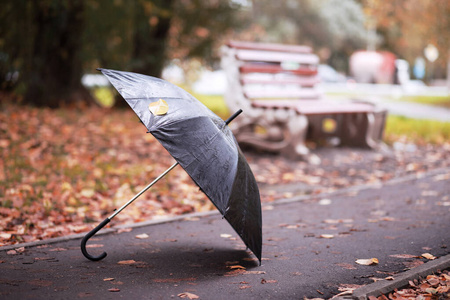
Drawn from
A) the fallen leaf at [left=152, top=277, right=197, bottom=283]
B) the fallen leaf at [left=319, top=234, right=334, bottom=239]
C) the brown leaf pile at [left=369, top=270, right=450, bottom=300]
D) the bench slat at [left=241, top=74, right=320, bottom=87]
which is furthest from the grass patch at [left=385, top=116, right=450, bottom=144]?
the fallen leaf at [left=152, top=277, right=197, bottom=283]

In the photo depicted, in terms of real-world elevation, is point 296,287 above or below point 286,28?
below

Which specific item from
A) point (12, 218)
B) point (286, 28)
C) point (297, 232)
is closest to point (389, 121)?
point (297, 232)

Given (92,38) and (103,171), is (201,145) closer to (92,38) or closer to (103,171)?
(103,171)

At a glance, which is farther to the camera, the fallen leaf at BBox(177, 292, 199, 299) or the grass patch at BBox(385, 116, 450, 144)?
the grass patch at BBox(385, 116, 450, 144)

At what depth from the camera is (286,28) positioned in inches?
1302

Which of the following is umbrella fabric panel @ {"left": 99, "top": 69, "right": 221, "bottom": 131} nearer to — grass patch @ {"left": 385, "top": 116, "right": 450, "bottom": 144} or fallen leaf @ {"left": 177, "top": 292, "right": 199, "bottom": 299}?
fallen leaf @ {"left": 177, "top": 292, "right": 199, "bottom": 299}

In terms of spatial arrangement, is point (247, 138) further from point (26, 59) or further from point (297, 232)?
point (26, 59)

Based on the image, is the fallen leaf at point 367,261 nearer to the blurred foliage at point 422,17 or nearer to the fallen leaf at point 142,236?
the fallen leaf at point 142,236

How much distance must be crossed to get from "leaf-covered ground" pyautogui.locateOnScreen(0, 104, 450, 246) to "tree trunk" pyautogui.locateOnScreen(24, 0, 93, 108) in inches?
25.6

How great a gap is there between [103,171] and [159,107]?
351 cm

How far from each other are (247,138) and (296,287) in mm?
5074

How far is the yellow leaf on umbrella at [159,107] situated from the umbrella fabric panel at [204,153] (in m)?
0.10

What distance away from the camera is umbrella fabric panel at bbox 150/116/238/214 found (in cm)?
337

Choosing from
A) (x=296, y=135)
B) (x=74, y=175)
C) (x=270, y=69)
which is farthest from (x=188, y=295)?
(x=270, y=69)
